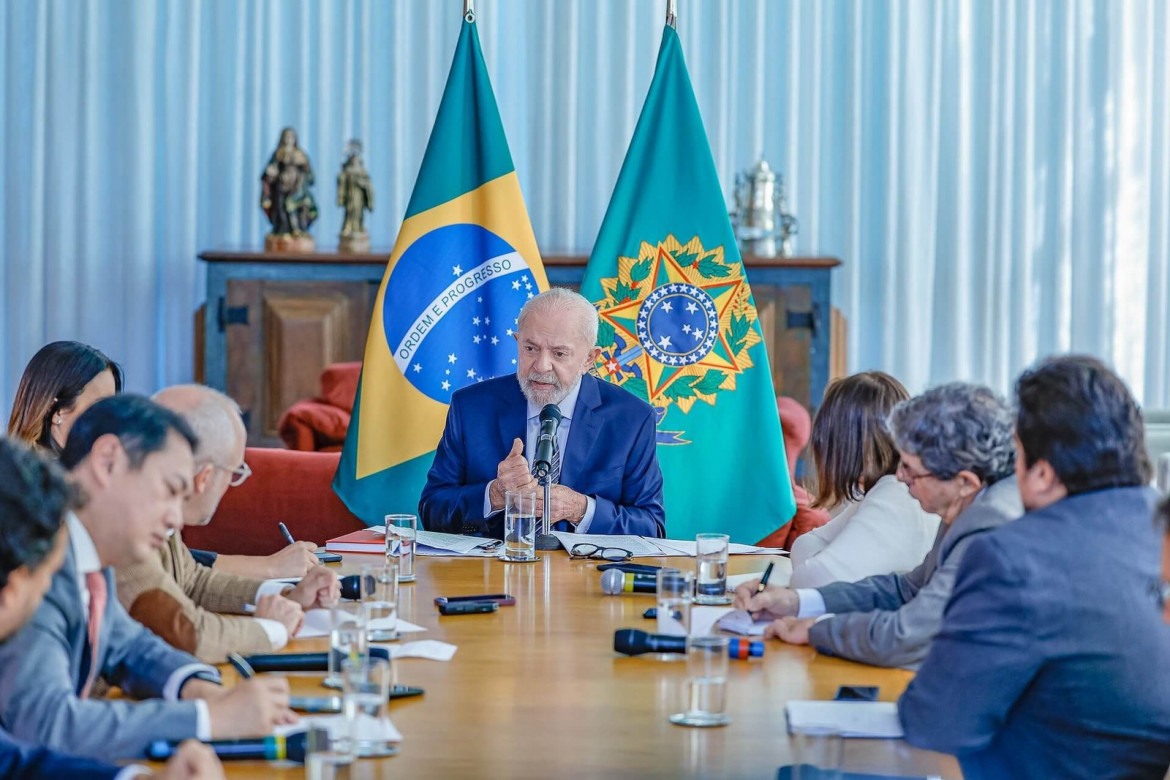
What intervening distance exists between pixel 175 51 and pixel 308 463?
11.7 feet

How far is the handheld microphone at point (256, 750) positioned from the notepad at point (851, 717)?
26.3 inches

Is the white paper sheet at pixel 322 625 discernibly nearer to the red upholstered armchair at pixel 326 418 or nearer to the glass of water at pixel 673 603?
the glass of water at pixel 673 603

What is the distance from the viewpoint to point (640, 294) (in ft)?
15.0

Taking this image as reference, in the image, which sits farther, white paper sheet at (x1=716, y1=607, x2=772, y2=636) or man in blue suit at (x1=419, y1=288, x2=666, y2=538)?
man in blue suit at (x1=419, y1=288, x2=666, y2=538)

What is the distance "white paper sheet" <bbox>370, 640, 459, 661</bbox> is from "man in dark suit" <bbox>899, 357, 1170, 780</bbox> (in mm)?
775

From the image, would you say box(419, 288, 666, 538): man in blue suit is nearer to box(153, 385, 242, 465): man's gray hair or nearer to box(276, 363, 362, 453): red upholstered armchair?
box(153, 385, 242, 465): man's gray hair

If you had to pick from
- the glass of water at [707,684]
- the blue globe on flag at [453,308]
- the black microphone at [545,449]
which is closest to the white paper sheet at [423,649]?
the glass of water at [707,684]

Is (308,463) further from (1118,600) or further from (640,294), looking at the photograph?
(1118,600)

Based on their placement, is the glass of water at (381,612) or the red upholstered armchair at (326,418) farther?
the red upholstered armchair at (326,418)

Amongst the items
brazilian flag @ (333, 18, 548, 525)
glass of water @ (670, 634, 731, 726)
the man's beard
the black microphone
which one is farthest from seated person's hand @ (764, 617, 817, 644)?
brazilian flag @ (333, 18, 548, 525)

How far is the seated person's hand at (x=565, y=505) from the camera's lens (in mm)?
3504

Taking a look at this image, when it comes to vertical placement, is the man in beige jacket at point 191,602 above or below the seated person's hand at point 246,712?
above

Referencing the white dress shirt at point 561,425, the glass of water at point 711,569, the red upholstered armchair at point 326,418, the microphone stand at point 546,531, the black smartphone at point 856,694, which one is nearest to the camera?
the black smartphone at point 856,694

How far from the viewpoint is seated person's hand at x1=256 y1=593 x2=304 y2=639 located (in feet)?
7.86
